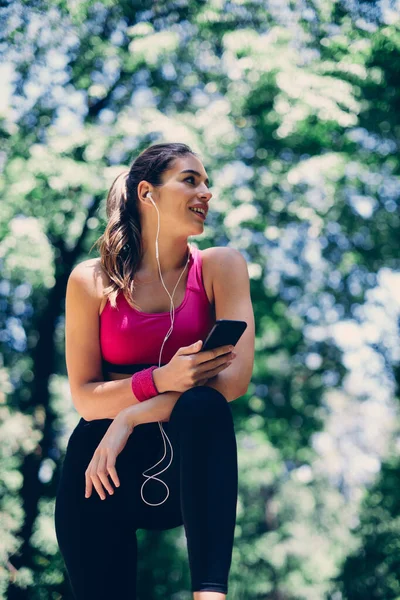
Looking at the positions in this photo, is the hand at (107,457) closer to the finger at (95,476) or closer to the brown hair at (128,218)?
the finger at (95,476)

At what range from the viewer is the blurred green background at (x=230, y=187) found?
21.2ft

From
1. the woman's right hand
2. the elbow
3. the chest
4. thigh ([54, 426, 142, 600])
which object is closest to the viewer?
the woman's right hand

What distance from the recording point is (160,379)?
1.85m

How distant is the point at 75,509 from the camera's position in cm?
188

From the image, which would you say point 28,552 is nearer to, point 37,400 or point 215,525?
point 37,400

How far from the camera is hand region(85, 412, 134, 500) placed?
1781 mm

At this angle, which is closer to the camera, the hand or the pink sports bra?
the hand

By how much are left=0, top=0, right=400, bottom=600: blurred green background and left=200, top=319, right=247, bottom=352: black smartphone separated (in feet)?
15.4

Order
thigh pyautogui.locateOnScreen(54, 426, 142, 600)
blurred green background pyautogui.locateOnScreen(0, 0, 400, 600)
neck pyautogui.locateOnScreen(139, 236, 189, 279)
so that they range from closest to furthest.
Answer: thigh pyautogui.locateOnScreen(54, 426, 142, 600) → neck pyautogui.locateOnScreen(139, 236, 189, 279) → blurred green background pyautogui.locateOnScreen(0, 0, 400, 600)

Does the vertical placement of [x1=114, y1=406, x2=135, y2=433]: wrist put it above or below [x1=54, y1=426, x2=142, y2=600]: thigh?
above

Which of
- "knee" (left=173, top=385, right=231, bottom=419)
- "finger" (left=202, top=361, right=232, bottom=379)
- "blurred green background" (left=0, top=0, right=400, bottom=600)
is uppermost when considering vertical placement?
"knee" (left=173, top=385, right=231, bottom=419)

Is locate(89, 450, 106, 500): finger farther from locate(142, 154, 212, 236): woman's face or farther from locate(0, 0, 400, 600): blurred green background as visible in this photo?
locate(0, 0, 400, 600): blurred green background

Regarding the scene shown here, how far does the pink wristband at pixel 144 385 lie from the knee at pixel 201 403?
0.16m

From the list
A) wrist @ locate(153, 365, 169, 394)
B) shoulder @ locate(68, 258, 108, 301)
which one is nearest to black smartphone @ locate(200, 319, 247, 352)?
wrist @ locate(153, 365, 169, 394)
